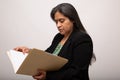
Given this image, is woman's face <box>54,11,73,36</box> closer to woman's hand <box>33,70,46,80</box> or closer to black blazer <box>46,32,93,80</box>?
black blazer <box>46,32,93,80</box>

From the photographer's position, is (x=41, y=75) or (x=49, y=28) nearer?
(x=41, y=75)

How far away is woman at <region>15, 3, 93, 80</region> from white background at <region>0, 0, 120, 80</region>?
0.85m

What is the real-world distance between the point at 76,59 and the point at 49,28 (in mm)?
1043

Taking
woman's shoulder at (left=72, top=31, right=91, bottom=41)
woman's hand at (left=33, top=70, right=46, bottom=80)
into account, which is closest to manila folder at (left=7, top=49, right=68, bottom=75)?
woman's hand at (left=33, top=70, right=46, bottom=80)

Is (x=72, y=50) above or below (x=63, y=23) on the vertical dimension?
below

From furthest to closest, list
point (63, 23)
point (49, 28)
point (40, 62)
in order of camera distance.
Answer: point (49, 28) → point (63, 23) → point (40, 62)

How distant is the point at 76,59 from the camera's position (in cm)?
130

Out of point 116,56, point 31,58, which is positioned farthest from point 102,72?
point 31,58

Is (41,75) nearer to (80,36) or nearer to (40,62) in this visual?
(40,62)

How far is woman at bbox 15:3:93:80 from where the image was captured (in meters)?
1.29

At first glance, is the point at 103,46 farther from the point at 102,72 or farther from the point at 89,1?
the point at 89,1

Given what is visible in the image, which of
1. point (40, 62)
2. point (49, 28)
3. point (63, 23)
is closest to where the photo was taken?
point (40, 62)

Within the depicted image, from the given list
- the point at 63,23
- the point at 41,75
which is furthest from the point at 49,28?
the point at 41,75

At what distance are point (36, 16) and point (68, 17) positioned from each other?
977 millimetres
